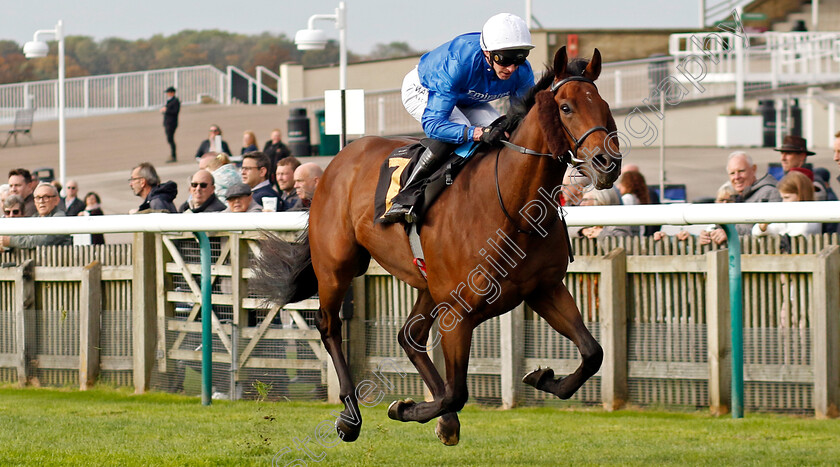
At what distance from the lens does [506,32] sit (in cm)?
461

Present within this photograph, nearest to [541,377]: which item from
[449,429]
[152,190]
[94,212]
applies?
[449,429]

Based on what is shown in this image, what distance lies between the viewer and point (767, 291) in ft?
21.1

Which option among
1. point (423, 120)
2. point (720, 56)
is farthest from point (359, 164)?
point (720, 56)

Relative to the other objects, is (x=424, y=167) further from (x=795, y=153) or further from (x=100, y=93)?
(x=100, y=93)

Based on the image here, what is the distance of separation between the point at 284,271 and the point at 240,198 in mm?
1668

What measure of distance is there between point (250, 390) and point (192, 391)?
45 cm

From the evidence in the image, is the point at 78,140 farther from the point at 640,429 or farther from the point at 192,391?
the point at 640,429

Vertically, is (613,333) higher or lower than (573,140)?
lower

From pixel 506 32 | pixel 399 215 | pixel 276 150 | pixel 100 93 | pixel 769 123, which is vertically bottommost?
pixel 399 215

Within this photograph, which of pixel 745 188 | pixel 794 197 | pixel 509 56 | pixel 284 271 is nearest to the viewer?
pixel 509 56

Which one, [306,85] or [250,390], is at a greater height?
[306,85]

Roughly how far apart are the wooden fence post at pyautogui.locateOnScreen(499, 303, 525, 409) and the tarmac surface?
905 centimetres

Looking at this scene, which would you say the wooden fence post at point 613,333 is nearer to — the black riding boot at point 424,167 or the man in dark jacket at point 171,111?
the black riding boot at point 424,167

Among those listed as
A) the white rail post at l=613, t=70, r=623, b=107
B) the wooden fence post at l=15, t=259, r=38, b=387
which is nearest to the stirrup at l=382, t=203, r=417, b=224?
the wooden fence post at l=15, t=259, r=38, b=387
